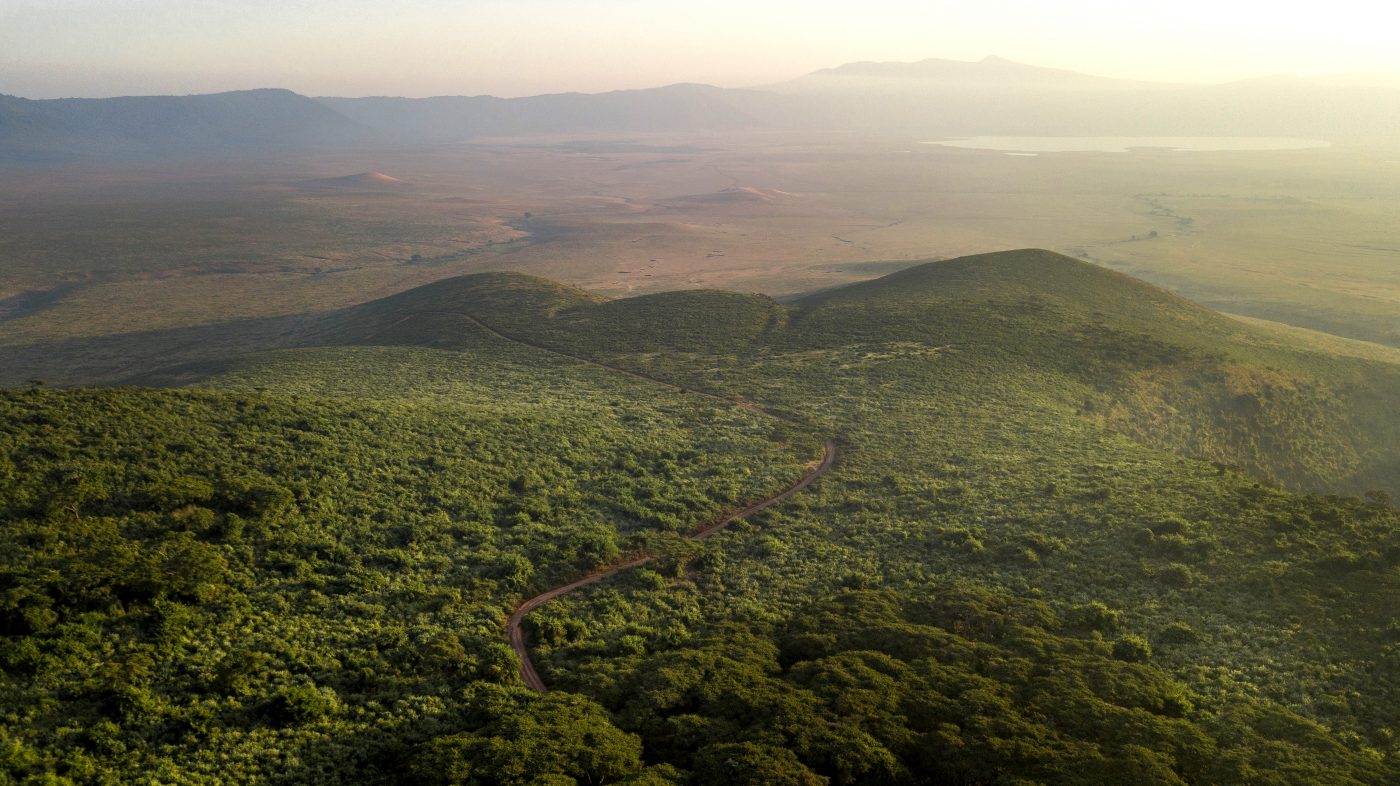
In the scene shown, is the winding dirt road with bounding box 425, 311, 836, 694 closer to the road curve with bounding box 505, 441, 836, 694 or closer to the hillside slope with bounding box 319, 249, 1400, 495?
the road curve with bounding box 505, 441, 836, 694

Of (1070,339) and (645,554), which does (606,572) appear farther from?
(1070,339)

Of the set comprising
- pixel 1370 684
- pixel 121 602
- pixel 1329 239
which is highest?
pixel 1329 239

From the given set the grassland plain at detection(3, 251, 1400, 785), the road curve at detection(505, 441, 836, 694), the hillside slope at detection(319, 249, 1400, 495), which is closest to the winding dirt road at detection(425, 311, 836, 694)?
the road curve at detection(505, 441, 836, 694)

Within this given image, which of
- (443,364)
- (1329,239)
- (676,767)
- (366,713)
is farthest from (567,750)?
(1329,239)

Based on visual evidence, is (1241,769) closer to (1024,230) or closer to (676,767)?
(676,767)

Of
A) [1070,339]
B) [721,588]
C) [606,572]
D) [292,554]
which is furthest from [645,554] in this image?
[1070,339]

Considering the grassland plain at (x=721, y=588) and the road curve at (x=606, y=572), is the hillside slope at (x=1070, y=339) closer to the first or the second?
the grassland plain at (x=721, y=588)

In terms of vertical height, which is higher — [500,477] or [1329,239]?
[1329,239]

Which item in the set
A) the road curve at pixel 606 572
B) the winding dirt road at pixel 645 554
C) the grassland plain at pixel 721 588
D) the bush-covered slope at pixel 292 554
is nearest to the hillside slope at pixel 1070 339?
the grassland plain at pixel 721 588

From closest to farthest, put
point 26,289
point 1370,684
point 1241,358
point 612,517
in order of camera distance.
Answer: point 1370,684
point 612,517
point 1241,358
point 26,289
